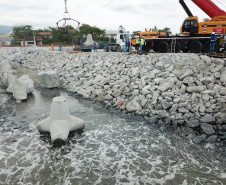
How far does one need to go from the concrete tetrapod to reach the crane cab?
9.74 m

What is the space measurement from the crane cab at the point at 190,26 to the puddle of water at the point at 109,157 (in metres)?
7.97

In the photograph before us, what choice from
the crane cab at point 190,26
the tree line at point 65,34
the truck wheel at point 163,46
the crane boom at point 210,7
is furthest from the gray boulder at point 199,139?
the tree line at point 65,34

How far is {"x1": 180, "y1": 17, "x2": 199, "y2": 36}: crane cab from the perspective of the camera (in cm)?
1274

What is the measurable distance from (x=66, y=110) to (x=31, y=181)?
2.94m

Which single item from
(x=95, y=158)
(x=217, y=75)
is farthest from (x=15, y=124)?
(x=217, y=75)

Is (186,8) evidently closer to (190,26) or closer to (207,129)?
(190,26)

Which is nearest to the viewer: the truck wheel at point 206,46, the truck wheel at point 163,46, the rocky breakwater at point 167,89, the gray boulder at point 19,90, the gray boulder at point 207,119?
the gray boulder at point 207,119

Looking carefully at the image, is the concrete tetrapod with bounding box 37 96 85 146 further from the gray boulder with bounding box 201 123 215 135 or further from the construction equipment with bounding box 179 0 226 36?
the construction equipment with bounding box 179 0 226 36

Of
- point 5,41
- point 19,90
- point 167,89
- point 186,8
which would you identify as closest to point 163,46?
point 186,8

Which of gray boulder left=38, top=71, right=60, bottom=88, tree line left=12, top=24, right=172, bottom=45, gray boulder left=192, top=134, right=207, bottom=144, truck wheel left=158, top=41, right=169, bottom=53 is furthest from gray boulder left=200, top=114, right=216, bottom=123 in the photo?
tree line left=12, top=24, right=172, bottom=45

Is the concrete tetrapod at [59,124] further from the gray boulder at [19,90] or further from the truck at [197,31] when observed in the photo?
the truck at [197,31]

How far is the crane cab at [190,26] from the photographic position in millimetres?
12742

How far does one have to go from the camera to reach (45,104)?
1109 centimetres

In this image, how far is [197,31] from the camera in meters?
12.8
